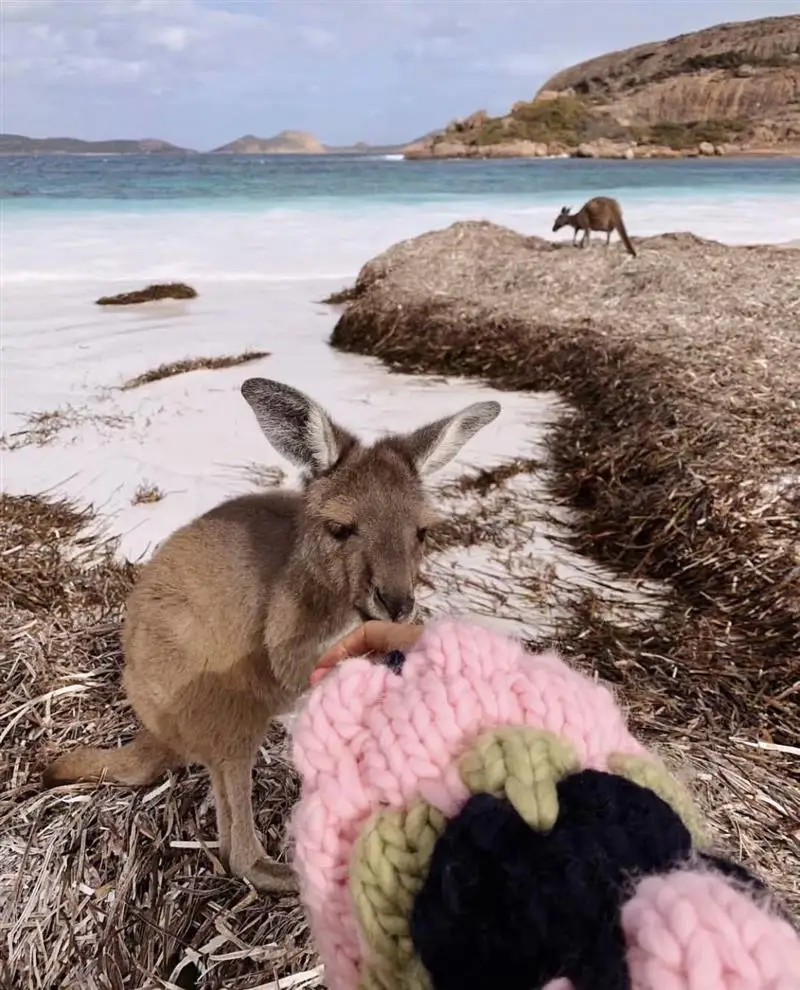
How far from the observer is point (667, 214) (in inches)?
790

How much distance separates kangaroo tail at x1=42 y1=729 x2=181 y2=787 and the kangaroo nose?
2.61ft

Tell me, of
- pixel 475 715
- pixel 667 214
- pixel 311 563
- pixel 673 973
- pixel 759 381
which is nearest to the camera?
pixel 673 973

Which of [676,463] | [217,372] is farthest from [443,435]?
[217,372]

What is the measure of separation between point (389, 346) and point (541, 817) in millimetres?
6647

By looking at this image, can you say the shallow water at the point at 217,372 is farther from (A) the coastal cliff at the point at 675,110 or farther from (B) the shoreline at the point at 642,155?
(A) the coastal cliff at the point at 675,110

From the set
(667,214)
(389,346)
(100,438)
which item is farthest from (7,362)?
(667,214)

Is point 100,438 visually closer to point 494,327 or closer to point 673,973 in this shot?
point 494,327

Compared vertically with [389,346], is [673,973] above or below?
above

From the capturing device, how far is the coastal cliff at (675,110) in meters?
62.2

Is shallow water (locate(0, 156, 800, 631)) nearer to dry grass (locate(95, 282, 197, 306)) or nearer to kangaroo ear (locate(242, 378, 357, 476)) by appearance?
dry grass (locate(95, 282, 197, 306))

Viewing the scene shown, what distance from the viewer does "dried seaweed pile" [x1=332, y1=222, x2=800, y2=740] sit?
3.01 meters

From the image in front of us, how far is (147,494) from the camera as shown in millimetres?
4461

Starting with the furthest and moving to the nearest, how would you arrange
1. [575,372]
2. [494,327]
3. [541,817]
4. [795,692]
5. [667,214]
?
[667,214] → [494,327] → [575,372] → [795,692] → [541,817]

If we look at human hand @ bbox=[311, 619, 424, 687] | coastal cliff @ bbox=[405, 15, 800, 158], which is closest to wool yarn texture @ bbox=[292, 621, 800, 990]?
human hand @ bbox=[311, 619, 424, 687]
